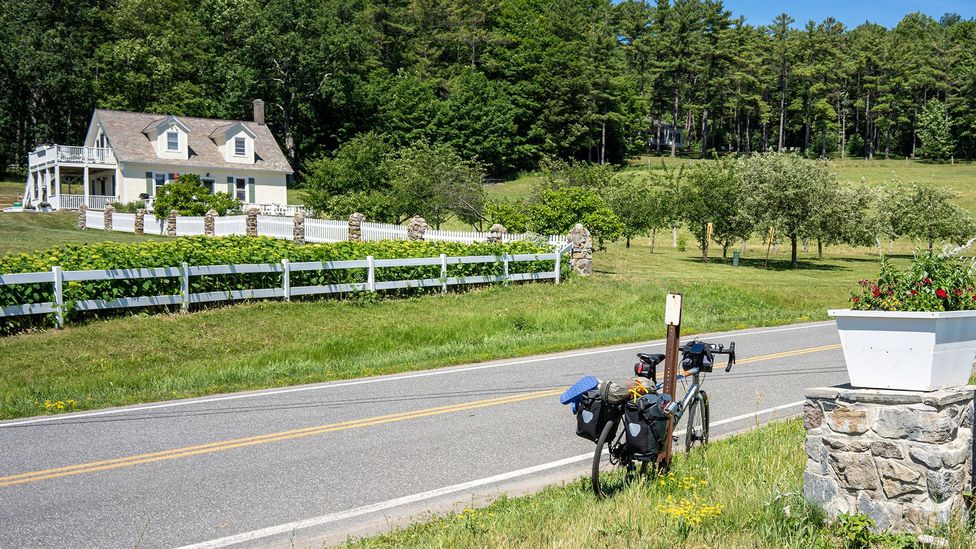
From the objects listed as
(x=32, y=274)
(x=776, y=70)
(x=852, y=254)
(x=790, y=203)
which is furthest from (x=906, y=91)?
(x=32, y=274)

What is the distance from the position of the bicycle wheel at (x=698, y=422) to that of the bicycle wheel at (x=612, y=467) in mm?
764

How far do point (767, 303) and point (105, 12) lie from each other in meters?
81.8

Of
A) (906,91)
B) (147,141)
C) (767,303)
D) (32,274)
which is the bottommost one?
(767,303)

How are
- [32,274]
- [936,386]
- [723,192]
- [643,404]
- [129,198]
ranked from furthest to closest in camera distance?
[129,198] < [723,192] < [32,274] < [643,404] < [936,386]

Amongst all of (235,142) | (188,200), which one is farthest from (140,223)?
(235,142)

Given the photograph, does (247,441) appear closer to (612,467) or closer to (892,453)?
(612,467)

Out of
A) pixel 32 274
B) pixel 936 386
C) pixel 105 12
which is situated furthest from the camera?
pixel 105 12

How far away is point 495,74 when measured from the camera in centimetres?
9456

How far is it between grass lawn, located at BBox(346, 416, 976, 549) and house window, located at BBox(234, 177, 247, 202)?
50.3 meters

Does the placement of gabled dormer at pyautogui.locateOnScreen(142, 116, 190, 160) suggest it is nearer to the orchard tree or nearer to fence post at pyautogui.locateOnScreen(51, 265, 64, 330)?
fence post at pyautogui.locateOnScreen(51, 265, 64, 330)

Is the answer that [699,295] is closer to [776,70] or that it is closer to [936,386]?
[936,386]

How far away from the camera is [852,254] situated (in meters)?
52.1

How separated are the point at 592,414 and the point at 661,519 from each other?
0.89 m

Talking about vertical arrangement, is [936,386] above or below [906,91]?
below
